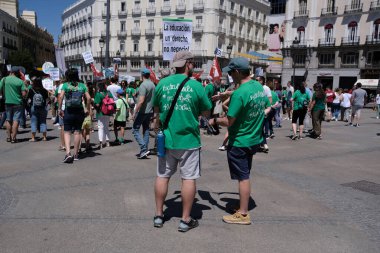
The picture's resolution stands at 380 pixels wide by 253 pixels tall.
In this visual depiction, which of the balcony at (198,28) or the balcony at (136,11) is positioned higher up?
the balcony at (136,11)

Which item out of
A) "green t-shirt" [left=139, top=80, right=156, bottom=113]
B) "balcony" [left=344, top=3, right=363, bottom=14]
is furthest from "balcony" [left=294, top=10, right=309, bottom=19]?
"green t-shirt" [left=139, top=80, right=156, bottom=113]

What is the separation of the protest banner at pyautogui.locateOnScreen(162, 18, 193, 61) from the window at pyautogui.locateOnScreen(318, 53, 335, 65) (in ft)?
126

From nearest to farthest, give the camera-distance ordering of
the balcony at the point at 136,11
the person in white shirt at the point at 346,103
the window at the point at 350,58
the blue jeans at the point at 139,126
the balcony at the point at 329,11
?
the blue jeans at the point at 139,126 < the person in white shirt at the point at 346,103 < the window at the point at 350,58 < the balcony at the point at 329,11 < the balcony at the point at 136,11

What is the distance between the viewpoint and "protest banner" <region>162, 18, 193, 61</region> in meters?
8.19

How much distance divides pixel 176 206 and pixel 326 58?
4314cm

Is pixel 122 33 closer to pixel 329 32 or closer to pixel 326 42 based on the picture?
pixel 326 42

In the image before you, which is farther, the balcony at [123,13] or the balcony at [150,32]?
the balcony at [123,13]

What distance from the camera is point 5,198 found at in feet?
14.7

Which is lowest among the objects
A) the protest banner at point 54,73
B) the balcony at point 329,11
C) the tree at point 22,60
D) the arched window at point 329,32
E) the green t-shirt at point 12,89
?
the green t-shirt at point 12,89

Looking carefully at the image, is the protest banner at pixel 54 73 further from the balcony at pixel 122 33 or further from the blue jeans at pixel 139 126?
the balcony at pixel 122 33

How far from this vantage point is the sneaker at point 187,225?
362 centimetres

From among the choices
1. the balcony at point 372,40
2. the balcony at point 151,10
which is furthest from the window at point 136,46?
the balcony at point 372,40

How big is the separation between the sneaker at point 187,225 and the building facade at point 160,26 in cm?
5044

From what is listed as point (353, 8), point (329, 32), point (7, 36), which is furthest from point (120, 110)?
point (7, 36)
